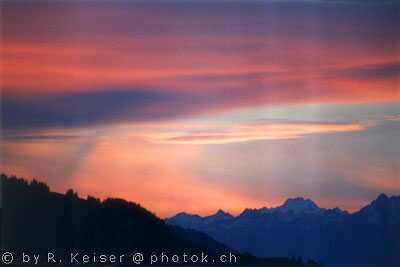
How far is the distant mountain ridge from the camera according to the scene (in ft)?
16.7

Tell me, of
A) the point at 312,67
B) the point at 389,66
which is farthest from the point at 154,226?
the point at 389,66

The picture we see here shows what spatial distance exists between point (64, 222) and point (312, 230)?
176 cm

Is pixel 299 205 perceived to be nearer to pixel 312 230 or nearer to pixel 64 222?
pixel 312 230

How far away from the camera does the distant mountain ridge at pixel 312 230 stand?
16.7ft

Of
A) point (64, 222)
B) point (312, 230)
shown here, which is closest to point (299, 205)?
point (312, 230)

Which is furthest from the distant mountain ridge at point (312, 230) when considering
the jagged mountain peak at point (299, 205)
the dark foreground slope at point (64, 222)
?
the dark foreground slope at point (64, 222)

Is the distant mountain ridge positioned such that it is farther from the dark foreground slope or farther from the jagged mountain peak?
the dark foreground slope

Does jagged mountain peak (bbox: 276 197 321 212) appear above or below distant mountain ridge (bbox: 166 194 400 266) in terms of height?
above

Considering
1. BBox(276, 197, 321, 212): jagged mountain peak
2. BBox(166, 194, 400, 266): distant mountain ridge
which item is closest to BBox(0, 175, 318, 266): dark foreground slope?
BBox(166, 194, 400, 266): distant mountain ridge

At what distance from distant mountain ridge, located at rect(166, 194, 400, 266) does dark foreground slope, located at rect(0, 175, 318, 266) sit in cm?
32

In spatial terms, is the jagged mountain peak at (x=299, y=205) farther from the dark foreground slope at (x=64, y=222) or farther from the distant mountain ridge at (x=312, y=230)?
the dark foreground slope at (x=64, y=222)

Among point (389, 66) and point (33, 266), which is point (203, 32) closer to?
point (389, 66)

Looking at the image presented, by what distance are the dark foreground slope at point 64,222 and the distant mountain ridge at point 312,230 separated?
321 mm

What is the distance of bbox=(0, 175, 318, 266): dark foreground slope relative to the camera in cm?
500
